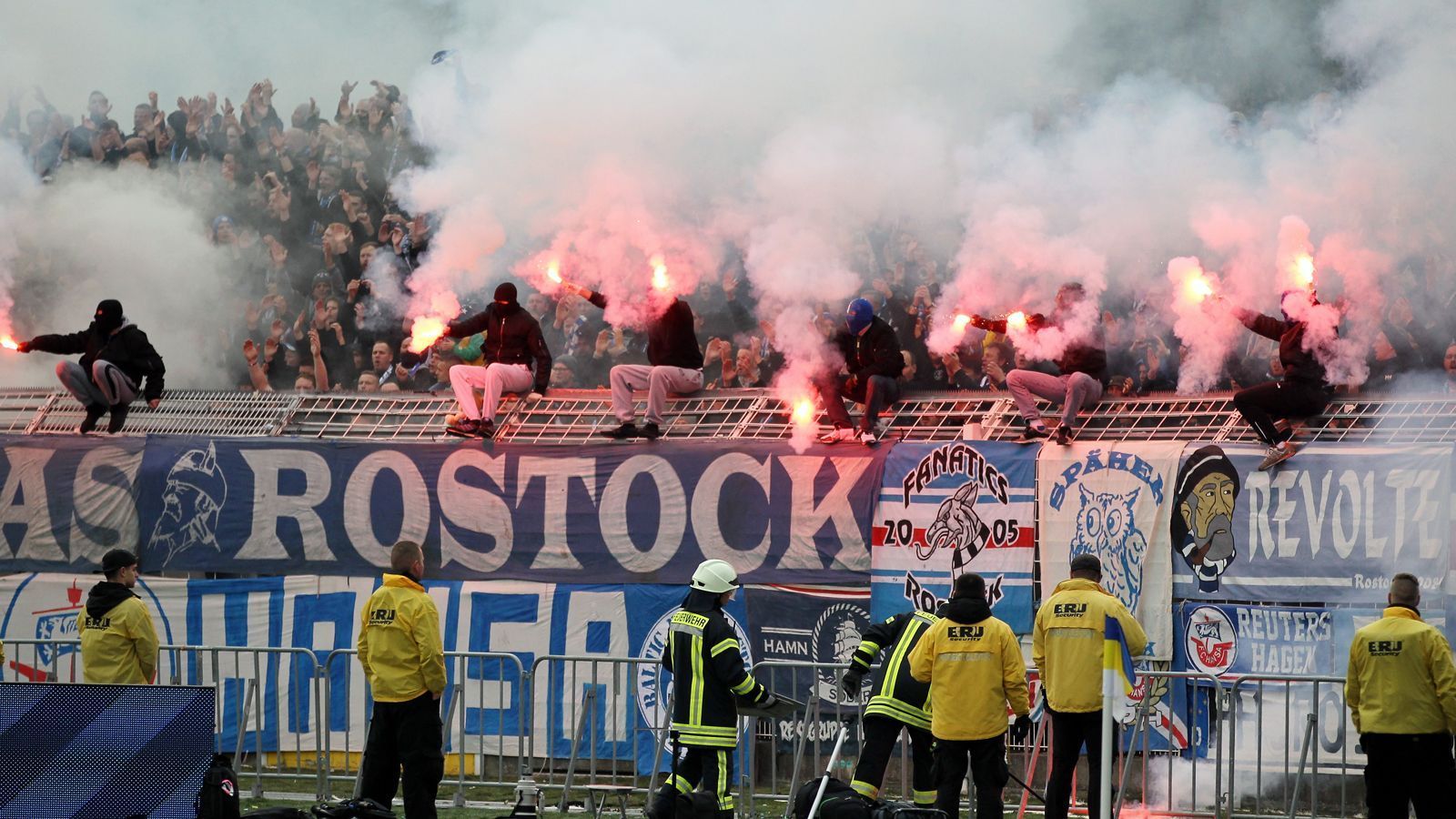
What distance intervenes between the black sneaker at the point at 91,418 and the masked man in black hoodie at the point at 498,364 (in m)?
3.35

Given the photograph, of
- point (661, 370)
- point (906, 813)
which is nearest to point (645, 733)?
point (661, 370)

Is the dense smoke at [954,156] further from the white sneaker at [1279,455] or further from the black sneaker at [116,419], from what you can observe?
→ the black sneaker at [116,419]

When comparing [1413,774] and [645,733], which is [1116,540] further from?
[645,733]

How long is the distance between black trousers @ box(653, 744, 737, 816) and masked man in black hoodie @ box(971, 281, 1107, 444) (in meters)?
4.68

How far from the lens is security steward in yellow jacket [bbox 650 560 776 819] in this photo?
9.31m

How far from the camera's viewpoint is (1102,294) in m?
14.4

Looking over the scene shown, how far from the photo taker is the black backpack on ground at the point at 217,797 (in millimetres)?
8906

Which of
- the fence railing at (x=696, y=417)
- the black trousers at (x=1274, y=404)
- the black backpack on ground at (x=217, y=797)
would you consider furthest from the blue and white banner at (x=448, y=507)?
the black backpack on ground at (x=217, y=797)

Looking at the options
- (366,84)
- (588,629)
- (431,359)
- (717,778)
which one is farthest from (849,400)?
(366,84)

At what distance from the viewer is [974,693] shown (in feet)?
31.4

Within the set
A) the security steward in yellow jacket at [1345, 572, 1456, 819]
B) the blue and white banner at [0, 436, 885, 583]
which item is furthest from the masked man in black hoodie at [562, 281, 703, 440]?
the security steward in yellow jacket at [1345, 572, 1456, 819]

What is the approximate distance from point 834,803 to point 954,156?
24.8ft

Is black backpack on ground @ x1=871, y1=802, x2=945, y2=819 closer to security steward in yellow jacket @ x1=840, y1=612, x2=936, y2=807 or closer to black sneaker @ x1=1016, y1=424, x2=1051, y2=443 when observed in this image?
security steward in yellow jacket @ x1=840, y1=612, x2=936, y2=807

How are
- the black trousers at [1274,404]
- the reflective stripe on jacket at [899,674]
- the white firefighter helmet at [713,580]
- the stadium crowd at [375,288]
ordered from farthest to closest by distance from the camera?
the stadium crowd at [375,288] → the black trousers at [1274,404] → the reflective stripe on jacket at [899,674] → the white firefighter helmet at [713,580]
